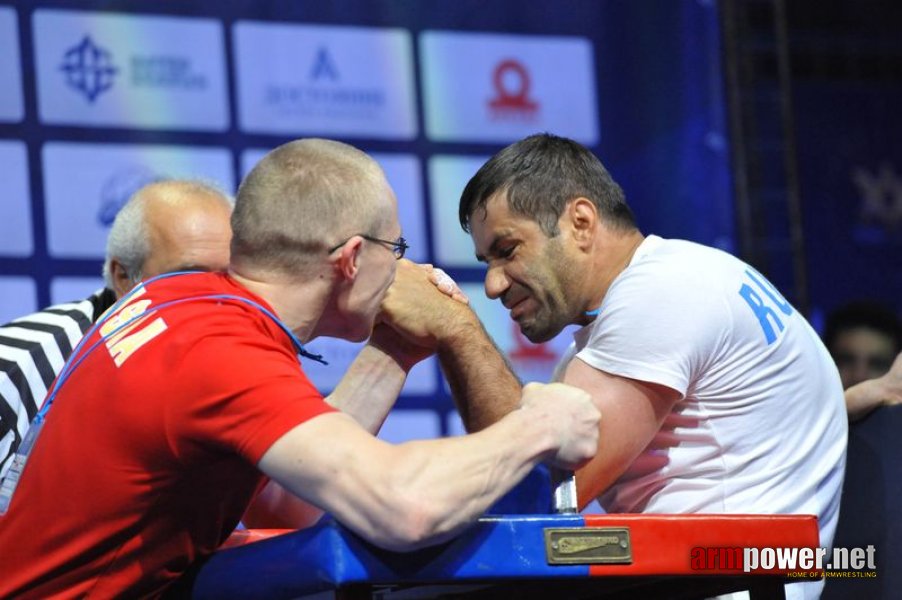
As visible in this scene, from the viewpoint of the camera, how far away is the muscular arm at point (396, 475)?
1457 mm

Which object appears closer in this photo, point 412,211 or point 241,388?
point 241,388

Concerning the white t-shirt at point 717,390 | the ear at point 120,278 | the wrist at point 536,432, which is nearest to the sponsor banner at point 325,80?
the ear at point 120,278

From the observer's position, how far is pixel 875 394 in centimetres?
227

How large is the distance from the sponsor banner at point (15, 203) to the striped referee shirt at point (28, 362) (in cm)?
95

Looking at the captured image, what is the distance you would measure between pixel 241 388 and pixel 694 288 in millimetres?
810

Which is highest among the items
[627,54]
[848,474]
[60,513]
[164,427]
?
[627,54]

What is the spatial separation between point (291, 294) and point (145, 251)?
3.61 feet

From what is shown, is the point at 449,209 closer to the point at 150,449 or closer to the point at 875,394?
the point at 875,394

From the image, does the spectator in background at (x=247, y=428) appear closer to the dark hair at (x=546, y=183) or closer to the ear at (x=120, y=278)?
the dark hair at (x=546, y=183)

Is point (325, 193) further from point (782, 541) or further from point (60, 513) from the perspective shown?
point (782, 541)

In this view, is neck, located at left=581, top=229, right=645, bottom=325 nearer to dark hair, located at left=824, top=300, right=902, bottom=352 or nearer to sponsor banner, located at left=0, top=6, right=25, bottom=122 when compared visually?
dark hair, located at left=824, top=300, right=902, bottom=352

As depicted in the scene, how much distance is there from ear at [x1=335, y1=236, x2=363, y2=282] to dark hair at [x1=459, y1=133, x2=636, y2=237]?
56 cm

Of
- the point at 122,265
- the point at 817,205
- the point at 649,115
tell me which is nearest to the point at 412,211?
the point at 649,115

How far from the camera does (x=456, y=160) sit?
411 centimetres
